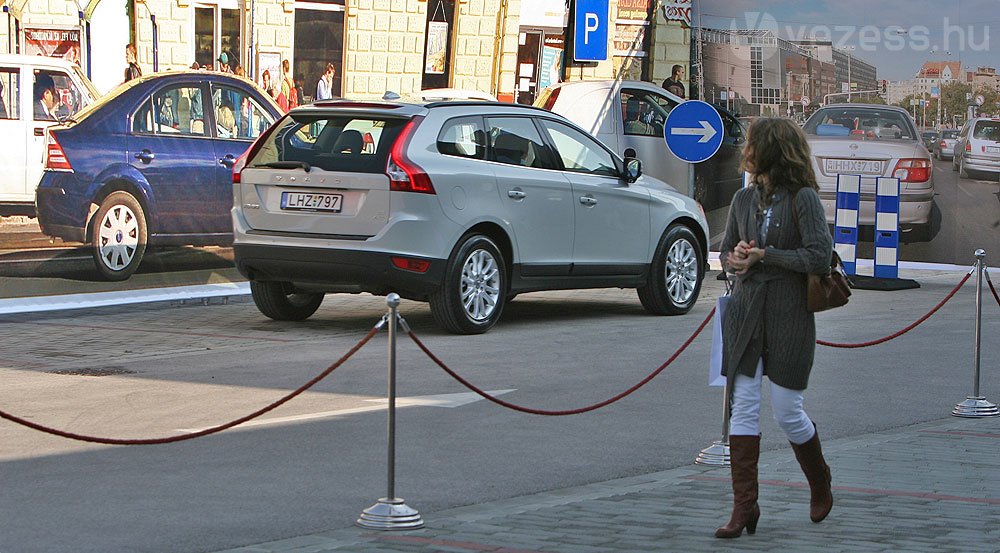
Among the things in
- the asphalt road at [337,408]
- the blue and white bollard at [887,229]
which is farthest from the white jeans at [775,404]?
the blue and white bollard at [887,229]

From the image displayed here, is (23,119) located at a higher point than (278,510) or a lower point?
higher

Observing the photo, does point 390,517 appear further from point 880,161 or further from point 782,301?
point 880,161

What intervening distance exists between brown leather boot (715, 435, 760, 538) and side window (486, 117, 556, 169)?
23.0ft

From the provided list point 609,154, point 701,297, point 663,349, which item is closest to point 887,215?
point 701,297

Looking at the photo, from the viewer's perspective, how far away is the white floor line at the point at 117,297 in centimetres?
1412

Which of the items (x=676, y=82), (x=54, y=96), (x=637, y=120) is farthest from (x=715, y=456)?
(x=676, y=82)

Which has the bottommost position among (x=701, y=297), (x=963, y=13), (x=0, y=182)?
(x=701, y=297)

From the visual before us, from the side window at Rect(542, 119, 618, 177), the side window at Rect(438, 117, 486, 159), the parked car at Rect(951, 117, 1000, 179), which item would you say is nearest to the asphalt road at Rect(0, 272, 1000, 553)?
the side window at Rect(542, 119, 618, 177)

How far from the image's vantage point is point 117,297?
14930 mm

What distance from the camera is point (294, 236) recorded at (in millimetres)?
12328

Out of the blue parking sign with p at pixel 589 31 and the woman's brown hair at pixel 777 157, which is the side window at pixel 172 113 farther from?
the woman's brown hair at pixel 777 157

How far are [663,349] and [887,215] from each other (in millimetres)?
6564

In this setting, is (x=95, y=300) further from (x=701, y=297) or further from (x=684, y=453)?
(x=684, y=453)

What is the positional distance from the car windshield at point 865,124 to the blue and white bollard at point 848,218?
2.90 feet
